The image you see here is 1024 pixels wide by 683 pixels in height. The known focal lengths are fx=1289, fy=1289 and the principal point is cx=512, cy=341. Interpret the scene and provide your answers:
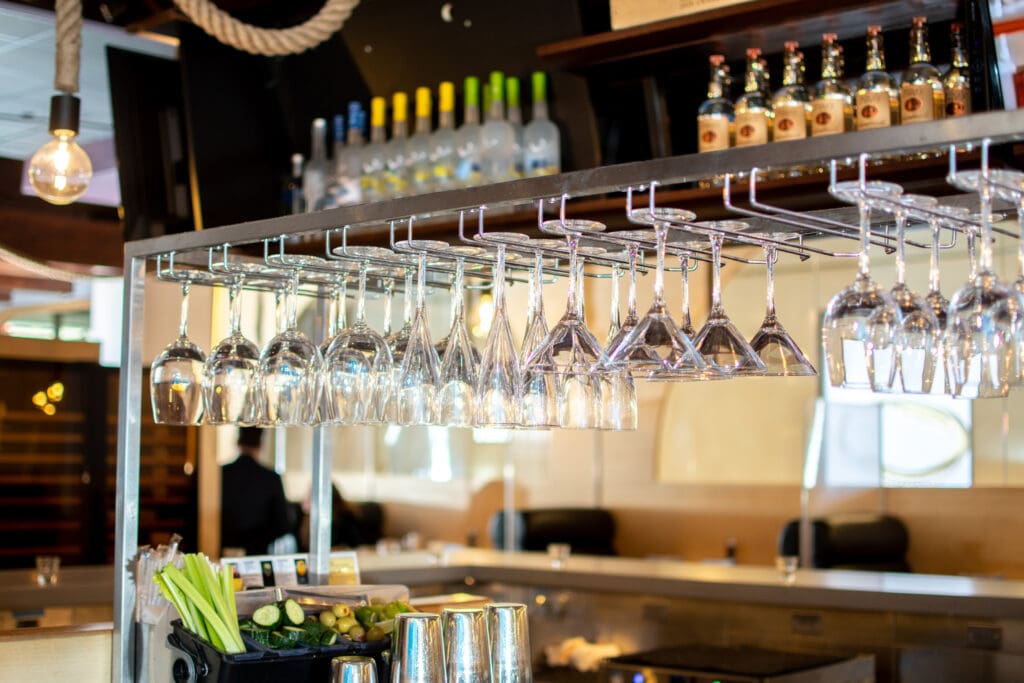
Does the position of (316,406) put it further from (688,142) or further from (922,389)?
(688,142)

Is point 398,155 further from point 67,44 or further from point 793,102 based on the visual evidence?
point 793,102

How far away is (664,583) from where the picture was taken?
3.86m

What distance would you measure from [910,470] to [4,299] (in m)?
3.63

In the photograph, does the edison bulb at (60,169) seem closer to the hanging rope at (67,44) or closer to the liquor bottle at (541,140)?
the hanging rope at (67,44)

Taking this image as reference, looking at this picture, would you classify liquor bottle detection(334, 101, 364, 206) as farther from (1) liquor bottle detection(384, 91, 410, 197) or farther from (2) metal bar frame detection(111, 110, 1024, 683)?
(2) metal bar frame detection(111, 110, 1024, 683)

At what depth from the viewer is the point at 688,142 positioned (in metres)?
3.30

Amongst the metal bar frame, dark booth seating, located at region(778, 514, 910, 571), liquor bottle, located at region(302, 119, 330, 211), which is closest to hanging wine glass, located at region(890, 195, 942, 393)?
the metal bar frame

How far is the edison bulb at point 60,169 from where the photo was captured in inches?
116

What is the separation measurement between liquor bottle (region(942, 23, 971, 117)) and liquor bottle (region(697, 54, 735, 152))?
492mm

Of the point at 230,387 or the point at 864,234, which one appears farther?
the point at 230,387

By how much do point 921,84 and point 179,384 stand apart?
5.44ft

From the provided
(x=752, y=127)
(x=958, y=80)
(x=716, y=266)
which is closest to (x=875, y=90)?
(x=958, y=80)

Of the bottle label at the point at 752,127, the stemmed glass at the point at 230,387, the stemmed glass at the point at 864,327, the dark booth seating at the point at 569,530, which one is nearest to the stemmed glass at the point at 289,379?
the stemmed glass at the point at 230,387

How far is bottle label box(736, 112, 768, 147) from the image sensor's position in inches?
116
